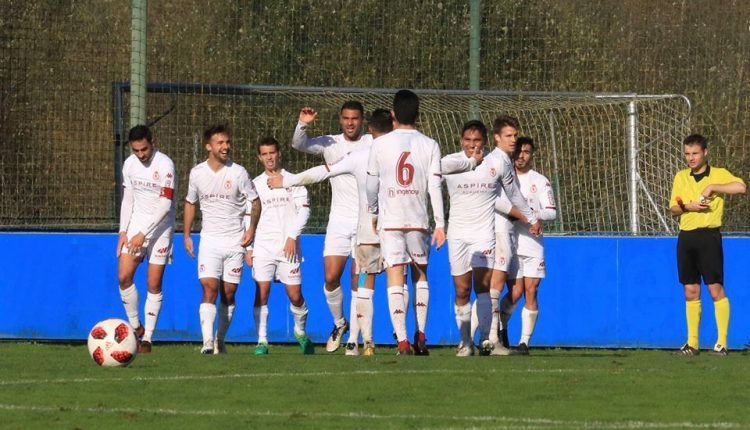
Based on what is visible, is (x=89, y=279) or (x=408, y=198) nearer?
(x=408, y=198)

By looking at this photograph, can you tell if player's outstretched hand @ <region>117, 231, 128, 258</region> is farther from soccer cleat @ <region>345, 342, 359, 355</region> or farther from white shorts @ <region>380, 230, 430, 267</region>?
white shorts @ <region>380, 230, 430, 267</region>

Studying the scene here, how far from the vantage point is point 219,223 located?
45.9 ft

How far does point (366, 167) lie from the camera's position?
13.1m

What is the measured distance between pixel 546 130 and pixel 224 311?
21.7 feet

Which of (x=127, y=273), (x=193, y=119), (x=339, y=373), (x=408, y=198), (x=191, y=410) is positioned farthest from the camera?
(x=193, y=119)

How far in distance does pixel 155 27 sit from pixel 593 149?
5.72m

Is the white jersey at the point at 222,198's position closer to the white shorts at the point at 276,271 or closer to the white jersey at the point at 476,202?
the white shorts at the point at 276,271

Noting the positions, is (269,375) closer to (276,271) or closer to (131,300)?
(131,300)

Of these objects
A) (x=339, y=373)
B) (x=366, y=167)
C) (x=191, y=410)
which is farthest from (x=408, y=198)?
(x=191, y=410)

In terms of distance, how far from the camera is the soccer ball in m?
11.5

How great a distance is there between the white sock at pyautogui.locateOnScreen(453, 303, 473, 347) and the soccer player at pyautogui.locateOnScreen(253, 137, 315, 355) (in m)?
1.71

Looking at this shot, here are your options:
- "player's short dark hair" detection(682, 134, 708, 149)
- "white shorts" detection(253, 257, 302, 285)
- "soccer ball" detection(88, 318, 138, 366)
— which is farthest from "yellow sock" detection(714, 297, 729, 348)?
"soccer ball" detection(88, 318, 138, 366)

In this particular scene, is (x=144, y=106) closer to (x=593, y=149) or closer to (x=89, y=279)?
(x=89, y=279)

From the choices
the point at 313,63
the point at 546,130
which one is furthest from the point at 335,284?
the point at 546,130
